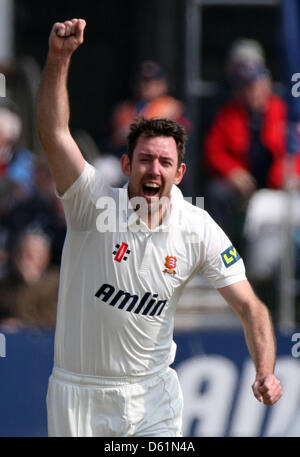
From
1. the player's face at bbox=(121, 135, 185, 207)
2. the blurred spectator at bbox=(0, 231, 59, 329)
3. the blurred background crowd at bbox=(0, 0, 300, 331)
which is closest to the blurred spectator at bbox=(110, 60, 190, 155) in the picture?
the blurred background crowd at bbox=(0, 0, 300, 331)

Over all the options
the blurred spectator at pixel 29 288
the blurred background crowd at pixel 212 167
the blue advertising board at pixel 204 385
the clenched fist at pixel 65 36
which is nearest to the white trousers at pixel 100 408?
the clenched fist at pixel 65 36

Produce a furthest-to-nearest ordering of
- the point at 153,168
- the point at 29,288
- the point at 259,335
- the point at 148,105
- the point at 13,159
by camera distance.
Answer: the point at 13,159, the point at 148,105, the point at 29,288, the point at 259,335, the point at 153,168

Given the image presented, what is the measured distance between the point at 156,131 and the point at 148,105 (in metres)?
3.51

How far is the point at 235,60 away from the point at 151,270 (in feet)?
12.5

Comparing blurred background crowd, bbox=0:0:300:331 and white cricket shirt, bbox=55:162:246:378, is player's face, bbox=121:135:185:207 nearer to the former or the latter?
white cricket shirt, bbox=55:162:246:378

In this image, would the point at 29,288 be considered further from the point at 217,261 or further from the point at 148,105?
the point at 217,261

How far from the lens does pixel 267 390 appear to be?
4.59 m

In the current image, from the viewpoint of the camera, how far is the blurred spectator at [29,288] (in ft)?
26.3

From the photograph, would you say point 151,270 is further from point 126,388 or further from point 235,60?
point 235,60

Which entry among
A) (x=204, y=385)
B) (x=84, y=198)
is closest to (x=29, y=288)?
(x=204, y=385)

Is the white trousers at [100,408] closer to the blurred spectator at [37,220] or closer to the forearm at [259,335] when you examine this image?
the forearm at [259,335]

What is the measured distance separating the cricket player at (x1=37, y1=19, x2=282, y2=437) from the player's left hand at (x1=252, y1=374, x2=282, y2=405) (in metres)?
0.05
